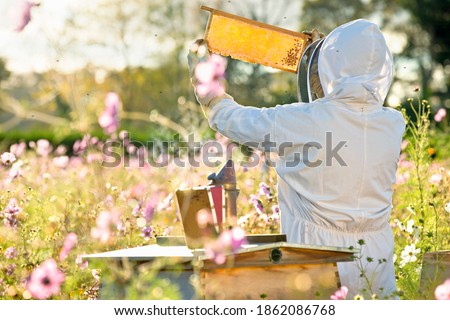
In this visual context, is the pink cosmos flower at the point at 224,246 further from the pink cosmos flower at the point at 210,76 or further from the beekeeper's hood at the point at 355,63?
the beekeeper's hood at the point at 355,63

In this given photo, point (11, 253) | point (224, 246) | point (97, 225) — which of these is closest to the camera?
point (224, 246)

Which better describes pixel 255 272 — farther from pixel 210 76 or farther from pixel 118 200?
pixel 118 200

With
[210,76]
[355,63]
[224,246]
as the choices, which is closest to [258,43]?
[355,63]

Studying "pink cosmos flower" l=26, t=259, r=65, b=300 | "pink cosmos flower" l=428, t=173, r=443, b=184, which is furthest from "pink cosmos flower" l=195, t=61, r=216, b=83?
"pink cosmos flower" l=428, t=173, r=443, b=184

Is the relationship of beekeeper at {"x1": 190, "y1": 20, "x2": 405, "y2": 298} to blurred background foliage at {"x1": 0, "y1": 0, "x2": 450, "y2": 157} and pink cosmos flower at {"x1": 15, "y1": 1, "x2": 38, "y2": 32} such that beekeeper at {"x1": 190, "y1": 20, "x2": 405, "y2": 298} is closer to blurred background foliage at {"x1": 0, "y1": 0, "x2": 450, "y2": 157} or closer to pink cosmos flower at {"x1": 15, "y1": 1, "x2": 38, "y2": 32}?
pink cosmos flower at {"x1": 15, "y1": 1, "x2": 38, "y2": 32}

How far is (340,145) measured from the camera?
12.6 ft

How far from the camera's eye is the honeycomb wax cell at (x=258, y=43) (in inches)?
166

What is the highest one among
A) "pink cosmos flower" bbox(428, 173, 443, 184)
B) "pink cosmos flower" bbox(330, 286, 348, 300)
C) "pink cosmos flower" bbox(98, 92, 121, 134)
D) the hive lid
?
"pink cosmos flower" bbox(98, 92, 121, 134)

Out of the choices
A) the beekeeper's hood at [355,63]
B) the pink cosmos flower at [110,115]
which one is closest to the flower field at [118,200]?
the pink cosmos flower at [110,115]

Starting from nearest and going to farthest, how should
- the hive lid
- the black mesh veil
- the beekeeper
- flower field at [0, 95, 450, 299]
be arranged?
the hive lid, the beekeeper, the black mesh veil, flower field at [0, 95, 450, 299]

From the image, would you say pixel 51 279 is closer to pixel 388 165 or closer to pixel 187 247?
pixel 187 247

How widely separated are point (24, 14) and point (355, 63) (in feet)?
5.12

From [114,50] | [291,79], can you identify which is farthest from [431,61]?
[114,50]

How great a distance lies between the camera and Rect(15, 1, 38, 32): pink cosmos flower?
11.2 ft
